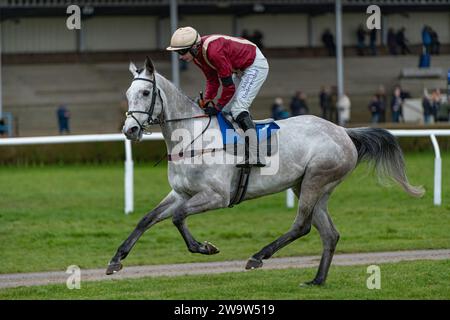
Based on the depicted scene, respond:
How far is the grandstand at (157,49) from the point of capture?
101 ft

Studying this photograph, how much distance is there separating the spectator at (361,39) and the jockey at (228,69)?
2561 cm

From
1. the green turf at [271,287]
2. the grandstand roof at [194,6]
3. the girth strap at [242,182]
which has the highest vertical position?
the grandstand roof at [194,6]

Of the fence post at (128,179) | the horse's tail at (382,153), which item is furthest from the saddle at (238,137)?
the fence post at (128,179)

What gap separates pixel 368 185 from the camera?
16922mm

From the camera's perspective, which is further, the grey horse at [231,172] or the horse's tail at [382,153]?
the horse's tail at [382,153]

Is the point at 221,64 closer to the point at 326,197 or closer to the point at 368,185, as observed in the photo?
the point at 326,197

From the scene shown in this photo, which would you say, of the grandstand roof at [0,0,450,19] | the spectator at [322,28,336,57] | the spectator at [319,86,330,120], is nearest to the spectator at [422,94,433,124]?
the spectator at [319,86,330,120]

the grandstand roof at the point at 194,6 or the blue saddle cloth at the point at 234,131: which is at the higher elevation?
the grandstand roof at the point at 194,6

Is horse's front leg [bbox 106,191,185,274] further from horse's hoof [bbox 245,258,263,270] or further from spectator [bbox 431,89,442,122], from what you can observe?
spectator [bbox 431,89,442,122]

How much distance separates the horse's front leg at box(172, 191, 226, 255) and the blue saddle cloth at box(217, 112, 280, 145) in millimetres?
484

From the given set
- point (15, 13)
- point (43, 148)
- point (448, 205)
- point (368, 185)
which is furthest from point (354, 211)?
point (15, 13)

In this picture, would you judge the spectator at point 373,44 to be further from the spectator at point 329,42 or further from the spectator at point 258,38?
the spectator at point 258,38

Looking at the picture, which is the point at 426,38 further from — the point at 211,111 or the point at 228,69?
the point at 228,69

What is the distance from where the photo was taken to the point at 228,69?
29.1 feet
